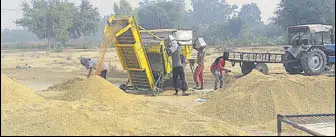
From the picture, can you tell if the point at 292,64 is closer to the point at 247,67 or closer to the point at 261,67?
the point at 261,67

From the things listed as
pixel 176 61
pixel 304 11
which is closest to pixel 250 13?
pixel 304 11

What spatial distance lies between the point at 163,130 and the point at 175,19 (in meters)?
57.0

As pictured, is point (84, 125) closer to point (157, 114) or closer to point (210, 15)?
point (157, 114)

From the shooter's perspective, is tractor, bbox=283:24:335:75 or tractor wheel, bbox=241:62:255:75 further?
tractor wheel, bbox=241:62:255:75

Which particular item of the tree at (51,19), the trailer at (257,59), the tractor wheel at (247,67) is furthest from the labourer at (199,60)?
the tree at (51,19)

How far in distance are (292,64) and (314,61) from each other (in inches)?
38.1

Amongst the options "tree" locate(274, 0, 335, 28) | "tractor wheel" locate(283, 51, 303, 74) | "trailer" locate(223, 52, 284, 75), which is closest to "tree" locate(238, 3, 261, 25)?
"tree" locate(274, 0, 335, 28)

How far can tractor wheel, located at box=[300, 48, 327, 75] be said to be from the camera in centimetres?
1493

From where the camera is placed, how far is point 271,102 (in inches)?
335

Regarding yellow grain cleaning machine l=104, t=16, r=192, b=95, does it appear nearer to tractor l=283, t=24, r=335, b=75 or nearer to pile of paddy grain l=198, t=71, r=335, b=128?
pile of paddy grain l=198, t=71, r=335, b=128

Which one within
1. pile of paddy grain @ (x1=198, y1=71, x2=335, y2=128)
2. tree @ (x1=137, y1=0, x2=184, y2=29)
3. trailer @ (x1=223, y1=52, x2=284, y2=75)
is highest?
tree @ (x1=137, y1=0, x2=184, y2=29)

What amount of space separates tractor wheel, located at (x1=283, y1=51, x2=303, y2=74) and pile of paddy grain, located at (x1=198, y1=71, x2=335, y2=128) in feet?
21.3

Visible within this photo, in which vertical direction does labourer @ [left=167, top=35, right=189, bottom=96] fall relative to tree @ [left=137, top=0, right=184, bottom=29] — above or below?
below

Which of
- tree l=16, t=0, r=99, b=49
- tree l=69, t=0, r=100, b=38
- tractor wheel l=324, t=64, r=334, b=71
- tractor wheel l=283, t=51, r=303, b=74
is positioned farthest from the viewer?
tree l=69, t=0, r=100, b=38
